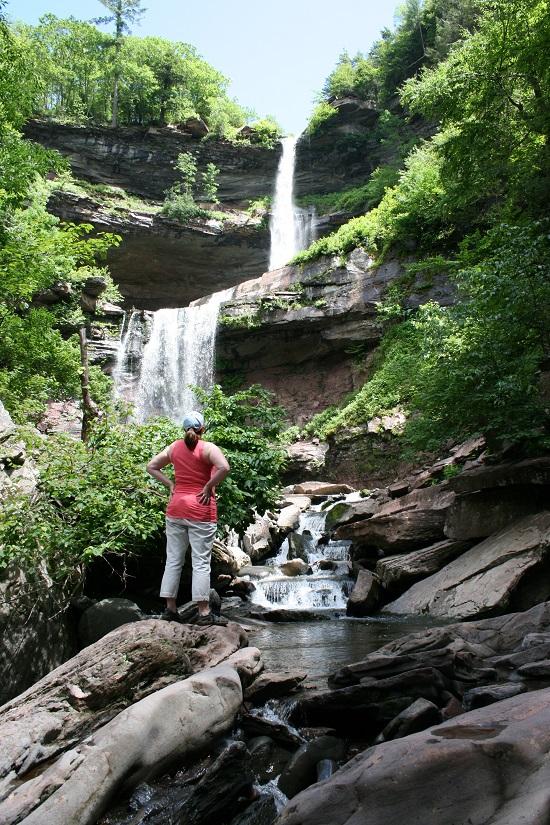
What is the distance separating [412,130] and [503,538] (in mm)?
29979

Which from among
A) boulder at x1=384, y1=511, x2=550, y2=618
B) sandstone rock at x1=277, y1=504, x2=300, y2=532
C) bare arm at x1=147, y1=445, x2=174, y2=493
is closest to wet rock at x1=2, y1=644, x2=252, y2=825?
bare arm at x1=147, y1=445, x2=174, y2=493

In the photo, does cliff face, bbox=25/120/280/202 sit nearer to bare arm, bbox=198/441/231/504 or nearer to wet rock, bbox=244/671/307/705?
bare arm, bbox=198/441/231/504

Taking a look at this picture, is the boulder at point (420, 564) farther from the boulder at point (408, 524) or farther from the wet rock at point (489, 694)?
the wet rock at point (489, 694)

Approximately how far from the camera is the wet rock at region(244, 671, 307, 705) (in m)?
4.35

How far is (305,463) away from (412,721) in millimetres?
17804

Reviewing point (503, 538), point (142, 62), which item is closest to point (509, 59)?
point (503, 538)

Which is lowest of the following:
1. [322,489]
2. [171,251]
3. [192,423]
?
[322,489]

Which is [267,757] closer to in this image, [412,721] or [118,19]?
[412,721]

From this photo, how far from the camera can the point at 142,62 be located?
127 ft

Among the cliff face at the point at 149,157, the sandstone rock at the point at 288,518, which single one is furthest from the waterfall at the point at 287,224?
the sandstone rock at the point at 288,518

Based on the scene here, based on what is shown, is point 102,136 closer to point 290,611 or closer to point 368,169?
point 368,169

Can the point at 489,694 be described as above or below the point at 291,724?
above

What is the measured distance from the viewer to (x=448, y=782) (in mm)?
2270

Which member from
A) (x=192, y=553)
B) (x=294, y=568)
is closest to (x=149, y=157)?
(x=294, y=568)
